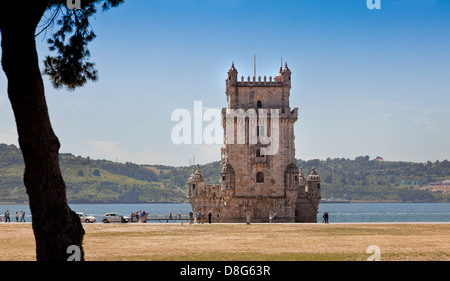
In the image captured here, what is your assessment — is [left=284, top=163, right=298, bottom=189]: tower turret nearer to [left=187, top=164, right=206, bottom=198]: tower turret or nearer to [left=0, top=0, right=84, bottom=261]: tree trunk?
[left=187, top=164, right=206, bottom=198]: tower turret

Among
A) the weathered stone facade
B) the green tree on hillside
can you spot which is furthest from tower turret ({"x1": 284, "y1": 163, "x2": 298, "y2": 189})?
the green tree on hillside

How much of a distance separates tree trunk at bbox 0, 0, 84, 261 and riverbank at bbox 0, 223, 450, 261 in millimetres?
11712

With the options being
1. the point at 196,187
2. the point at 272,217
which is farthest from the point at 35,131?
the point at 196,187

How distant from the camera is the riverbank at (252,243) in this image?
3011 centimetres

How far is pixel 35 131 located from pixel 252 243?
21856mm

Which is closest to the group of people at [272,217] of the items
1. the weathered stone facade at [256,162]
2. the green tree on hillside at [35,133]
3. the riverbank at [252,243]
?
the weathered stone facade at [256,162]

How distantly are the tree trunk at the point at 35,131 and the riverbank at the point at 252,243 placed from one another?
38.4 feet

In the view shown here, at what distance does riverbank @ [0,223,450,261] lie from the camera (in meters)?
30.1

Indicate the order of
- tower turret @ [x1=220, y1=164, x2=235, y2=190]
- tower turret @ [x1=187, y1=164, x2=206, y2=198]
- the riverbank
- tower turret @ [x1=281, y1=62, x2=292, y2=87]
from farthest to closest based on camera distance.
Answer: tower turret @ [x1=187, y1=164, x2=206, y2=198], tower turret @ [x1=281, y1=62, x2=292, y2=87], tower turret @ [x1=220, y1=164, x2=235, y2=190], the riverbank

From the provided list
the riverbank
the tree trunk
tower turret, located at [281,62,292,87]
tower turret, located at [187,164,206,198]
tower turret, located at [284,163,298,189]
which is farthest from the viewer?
tower turret, located at [187,164,206,198]

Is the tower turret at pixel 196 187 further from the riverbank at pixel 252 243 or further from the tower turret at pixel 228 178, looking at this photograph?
the riverbank at pixel 252 243

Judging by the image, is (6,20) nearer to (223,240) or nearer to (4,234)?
(223,240)
